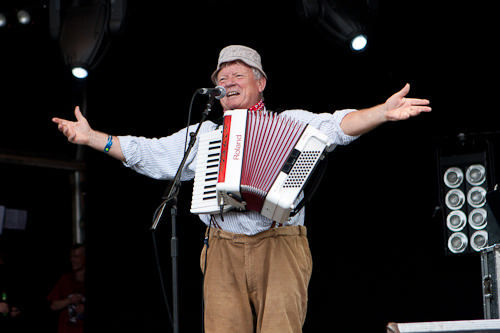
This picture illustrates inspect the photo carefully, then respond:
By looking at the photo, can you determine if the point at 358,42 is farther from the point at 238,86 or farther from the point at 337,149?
the point at 337,149

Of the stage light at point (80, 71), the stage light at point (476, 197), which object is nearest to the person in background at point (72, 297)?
the stage light at point (80, 71)

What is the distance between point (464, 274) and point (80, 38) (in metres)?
3.14

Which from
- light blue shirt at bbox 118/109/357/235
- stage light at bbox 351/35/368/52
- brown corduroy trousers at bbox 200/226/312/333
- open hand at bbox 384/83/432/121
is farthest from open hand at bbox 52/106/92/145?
stage light at bbox 351/35/368/52

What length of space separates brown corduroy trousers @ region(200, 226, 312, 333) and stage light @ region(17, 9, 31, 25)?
132 inches

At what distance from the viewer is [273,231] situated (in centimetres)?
268

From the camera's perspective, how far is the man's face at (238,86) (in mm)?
2898

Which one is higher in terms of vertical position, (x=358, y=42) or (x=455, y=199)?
(x=358, y=42)

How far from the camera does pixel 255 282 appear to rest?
2.66 m

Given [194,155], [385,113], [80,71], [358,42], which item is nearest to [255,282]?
[194,155]

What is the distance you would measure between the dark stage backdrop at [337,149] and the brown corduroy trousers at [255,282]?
213 cm

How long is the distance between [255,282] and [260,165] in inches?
20.6

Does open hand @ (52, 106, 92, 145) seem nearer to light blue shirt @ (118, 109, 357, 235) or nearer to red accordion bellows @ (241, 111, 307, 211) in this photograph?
light blue shirt @ (118, 109, 357, 235)

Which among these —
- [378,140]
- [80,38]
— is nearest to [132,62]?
[80,38]

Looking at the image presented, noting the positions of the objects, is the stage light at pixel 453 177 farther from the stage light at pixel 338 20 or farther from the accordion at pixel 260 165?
the accordion at pixel 260 165
